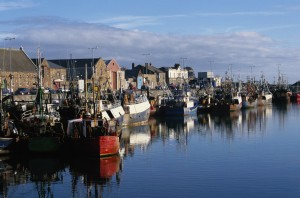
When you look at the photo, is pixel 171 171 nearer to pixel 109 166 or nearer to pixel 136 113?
pixel 109 166

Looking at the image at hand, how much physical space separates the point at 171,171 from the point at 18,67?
6655 cm

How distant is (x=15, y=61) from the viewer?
98688mm

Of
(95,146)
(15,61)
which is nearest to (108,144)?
(95,146)

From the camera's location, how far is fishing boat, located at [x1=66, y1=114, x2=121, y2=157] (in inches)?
1549

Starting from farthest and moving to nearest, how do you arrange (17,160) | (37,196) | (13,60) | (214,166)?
(13,60) < (17,160) < (214,166) < (37,196)

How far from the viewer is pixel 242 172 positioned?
35.3 meters

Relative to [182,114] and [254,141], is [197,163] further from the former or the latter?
[182,114]

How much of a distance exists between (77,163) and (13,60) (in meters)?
63.0

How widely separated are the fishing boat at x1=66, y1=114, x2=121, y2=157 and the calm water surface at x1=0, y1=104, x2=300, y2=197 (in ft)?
2.13

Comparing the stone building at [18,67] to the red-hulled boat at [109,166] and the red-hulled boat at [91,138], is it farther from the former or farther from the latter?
the red-hulled boat at [109,166]

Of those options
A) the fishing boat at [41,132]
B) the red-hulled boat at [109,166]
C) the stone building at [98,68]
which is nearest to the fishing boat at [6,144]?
the fishing boat at [41,132]

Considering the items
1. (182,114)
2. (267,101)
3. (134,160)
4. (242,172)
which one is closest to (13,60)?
(182,114)

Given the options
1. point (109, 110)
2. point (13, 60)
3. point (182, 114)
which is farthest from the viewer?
point (13, 60)

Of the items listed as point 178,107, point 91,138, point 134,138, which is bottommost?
point 134,138
